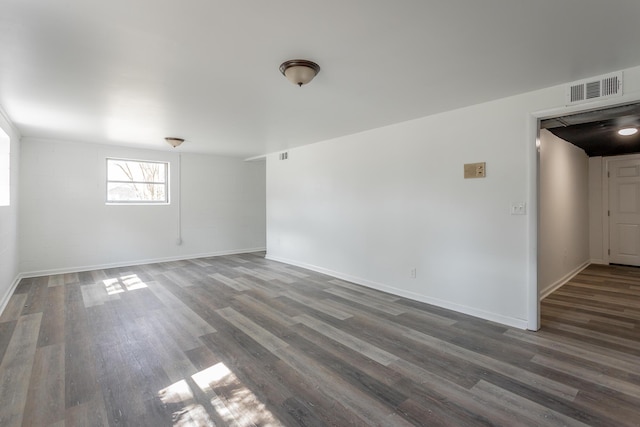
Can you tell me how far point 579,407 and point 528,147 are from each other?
2.31 meters

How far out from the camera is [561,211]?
15.7 ft

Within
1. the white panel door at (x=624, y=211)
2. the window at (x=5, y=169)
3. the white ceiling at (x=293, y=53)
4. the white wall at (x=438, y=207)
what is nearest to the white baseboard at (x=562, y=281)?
the white panel door at (x=624, y=211)

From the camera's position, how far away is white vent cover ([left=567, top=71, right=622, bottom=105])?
2617 mm

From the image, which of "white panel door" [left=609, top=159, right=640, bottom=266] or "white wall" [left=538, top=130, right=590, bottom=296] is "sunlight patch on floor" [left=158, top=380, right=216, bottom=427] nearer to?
"white wall" [left=538, top=130, right=590, bottom=296]

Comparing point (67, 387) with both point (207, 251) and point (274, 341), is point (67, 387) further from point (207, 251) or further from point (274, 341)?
point (207, 251)

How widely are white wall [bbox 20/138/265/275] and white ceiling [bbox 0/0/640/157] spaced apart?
6.73 ft

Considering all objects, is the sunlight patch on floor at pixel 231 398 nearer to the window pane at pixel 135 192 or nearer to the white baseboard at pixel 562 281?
the white baseboard at pixel 562 281

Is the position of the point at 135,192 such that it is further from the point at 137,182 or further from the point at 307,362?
the point at 307,362

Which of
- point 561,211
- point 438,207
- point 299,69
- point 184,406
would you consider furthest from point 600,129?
point 184,406

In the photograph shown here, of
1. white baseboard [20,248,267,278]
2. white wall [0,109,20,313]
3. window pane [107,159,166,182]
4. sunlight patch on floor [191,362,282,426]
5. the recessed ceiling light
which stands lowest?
sunlight patch on floor [191,362,282,426]

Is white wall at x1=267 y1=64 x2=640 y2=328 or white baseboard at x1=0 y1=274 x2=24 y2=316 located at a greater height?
white wall at x1=267 y1=64 x2=640 y2=328

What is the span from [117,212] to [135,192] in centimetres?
56

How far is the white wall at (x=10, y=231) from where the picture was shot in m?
3.86

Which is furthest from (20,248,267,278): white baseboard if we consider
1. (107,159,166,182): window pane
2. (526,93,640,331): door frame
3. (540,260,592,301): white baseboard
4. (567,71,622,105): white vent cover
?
(567,71,622,105): white vent cover
